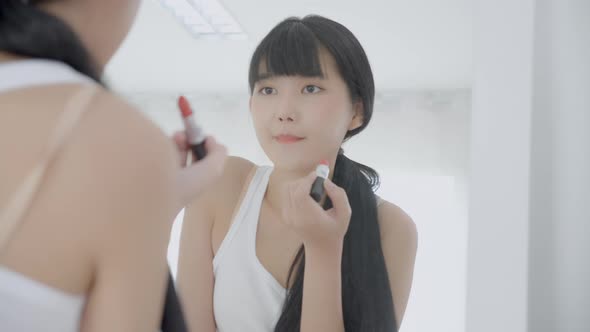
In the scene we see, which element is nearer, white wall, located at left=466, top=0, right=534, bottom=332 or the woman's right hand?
the woman's right hand

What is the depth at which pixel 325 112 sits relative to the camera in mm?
844

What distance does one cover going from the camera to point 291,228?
2.66 feet

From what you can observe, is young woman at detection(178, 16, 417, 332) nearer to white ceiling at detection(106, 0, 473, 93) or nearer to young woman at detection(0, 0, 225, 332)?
young woman at detection(0, 0, 225, 332)

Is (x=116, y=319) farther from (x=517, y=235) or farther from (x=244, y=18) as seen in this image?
(x=244, y=18)

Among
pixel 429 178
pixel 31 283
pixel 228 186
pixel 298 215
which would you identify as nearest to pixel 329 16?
pixel 429 178

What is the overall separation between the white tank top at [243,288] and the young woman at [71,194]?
472 millimetres

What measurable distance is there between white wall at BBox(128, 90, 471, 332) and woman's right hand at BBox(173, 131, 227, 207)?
13.2ft

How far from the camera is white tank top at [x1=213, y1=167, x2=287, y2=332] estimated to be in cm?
82

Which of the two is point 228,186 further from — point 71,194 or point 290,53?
point 71,194

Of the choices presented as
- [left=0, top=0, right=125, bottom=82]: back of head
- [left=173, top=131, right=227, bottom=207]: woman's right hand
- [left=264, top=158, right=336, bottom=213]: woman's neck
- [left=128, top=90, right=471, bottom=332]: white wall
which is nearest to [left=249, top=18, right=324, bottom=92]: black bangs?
[left=264, top=158, right=336, bottom=213]: woman's neck

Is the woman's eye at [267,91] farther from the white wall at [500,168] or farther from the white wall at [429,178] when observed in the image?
the white wall at [429,178]

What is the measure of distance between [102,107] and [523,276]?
659mm

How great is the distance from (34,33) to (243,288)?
21.3 inches

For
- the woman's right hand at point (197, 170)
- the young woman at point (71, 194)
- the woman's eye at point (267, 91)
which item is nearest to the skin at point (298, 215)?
the woman's eye at point (267, 91)
